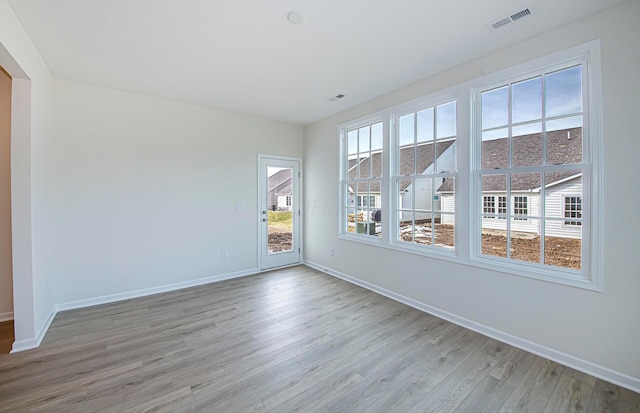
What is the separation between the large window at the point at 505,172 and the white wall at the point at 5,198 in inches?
173

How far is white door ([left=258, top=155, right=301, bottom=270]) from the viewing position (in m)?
4.80

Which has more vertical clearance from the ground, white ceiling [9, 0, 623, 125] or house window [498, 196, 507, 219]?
white ceiling [9, 0, 623, 125]

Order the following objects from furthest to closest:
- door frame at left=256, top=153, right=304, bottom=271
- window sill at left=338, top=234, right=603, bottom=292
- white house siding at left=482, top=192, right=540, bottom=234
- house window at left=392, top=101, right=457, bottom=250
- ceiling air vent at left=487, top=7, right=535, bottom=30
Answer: door frame at left=256, top=153, right=304, bottom=271
house window at left=392, top=101, right=457, bottom=250
white house siding at left=482, top=192, right=540, bottom=234
window sill at left=338, top=234, right=603, bottom=292
ceiling air vent at left=487, top=7, right=535, bottom=30

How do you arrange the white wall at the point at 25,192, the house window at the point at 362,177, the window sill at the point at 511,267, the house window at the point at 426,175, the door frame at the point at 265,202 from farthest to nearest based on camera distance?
the door frame at the point at 265,202
the house window at the point at 362,177
the house window at the point at 426,175
the white wall at the point at 25,192
the window sill at the point at 511,267

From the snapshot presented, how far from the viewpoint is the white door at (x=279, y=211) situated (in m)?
4.80

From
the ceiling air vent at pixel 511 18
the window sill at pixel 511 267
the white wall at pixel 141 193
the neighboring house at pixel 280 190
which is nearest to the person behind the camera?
the ceiling air vent at pixel 511 18

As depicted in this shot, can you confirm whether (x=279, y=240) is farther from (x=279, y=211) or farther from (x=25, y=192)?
(x=25, y=192)

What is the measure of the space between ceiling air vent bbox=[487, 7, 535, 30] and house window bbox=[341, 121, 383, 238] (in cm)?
179

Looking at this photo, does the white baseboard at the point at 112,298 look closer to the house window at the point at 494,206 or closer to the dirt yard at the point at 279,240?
the dirt yard at the point at 279,240

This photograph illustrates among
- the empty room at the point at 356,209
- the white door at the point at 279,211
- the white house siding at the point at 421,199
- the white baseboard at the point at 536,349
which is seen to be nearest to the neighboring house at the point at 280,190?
the white door at the point at 279,211

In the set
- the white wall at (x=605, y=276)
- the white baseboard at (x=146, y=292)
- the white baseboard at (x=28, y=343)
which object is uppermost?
the white wall at (x=605, y=276)

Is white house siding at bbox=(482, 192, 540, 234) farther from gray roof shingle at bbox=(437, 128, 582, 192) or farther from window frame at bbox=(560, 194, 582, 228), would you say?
window frame at bbox=(560, 194, 582, 228)

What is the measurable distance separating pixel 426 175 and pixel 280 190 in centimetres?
272

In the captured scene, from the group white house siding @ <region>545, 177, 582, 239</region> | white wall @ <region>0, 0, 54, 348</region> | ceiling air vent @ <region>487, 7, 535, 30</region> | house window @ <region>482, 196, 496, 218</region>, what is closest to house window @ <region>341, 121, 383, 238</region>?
house window @ <region>482, 196, 496, 218</region>
